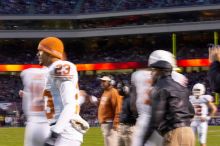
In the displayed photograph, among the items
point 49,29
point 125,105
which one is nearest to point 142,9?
point 49,29

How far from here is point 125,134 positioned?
37.4 ft

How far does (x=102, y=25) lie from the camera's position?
5538 cm

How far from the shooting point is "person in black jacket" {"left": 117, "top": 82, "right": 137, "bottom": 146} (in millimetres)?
10841

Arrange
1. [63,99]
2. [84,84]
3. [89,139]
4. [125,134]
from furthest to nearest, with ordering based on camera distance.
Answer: [84,84], [89,139], [125,134], [63,99]

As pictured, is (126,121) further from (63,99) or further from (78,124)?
(63,99)

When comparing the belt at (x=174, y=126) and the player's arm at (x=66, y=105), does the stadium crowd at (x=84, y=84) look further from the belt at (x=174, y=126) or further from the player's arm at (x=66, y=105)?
the player's arm at (x=66, y=105)

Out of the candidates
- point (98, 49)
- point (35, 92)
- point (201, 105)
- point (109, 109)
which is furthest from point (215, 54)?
point (98, 49)

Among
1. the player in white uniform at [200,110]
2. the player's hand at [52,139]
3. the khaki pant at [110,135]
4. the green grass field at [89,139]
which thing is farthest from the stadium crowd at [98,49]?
the player's hand at [52,139]

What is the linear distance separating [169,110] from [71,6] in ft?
168

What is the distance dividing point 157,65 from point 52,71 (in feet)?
3.51

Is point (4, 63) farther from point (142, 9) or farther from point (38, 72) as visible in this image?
point (38, 72)

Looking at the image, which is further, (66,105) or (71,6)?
(71,6)

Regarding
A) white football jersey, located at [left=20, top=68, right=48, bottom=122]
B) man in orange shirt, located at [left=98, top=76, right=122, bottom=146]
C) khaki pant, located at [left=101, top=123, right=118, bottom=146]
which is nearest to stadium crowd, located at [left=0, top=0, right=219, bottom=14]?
man in orange shirt, located at [left=98, top=76, right=122, bottom=146]

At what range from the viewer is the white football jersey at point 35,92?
25.7ft
